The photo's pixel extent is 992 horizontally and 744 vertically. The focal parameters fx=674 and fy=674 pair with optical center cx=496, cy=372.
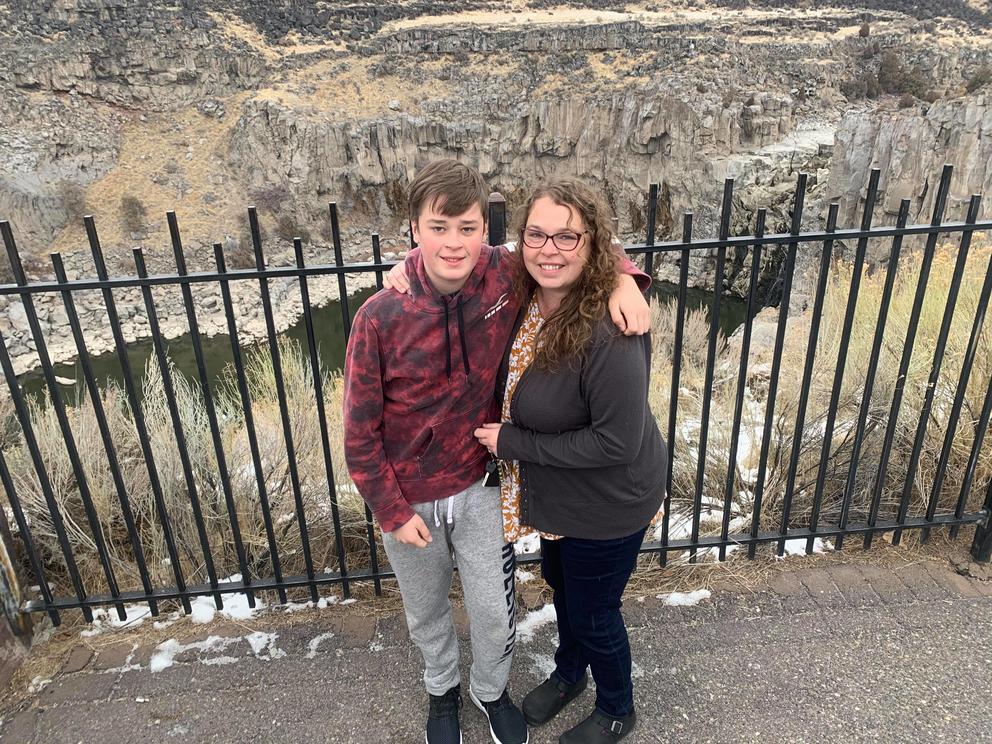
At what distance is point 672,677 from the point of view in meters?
2.37

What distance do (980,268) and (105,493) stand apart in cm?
611

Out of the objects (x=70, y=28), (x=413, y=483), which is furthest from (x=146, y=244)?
(x=413, y=483)

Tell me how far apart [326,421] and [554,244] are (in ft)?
5.09

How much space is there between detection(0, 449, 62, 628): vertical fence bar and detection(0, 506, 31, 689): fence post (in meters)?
0.06

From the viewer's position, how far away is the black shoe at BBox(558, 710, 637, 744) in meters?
2.08

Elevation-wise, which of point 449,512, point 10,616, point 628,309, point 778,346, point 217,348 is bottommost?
point 217,348

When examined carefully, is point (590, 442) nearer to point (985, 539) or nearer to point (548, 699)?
point (548, 699)

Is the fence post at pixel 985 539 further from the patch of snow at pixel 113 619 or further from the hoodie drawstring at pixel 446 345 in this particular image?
the patch of snow at pixel 113 619

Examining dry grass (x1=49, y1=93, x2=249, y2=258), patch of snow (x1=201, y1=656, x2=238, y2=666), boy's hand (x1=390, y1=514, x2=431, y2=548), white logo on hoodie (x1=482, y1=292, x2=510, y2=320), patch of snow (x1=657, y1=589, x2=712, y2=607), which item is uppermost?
white logo on hoodie (x1=482, y1=292, x2=510, y2=320)

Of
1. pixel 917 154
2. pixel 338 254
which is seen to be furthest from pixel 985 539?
pixel 917 154

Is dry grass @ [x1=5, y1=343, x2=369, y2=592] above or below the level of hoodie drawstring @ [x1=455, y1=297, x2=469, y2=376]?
below

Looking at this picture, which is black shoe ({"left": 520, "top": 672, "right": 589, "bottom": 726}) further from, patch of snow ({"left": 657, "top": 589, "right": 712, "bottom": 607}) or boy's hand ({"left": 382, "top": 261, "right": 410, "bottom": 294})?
boy's hand ({"left": 382, "top": 261, "right": 410, "bottom": 294})

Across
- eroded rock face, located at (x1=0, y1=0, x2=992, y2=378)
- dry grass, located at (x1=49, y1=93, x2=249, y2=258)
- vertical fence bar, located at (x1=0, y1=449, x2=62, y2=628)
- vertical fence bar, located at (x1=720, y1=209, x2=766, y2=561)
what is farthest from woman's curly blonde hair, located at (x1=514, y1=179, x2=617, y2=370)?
dry grass, located at (x1=49, y1=93, x2=249, y2=258)

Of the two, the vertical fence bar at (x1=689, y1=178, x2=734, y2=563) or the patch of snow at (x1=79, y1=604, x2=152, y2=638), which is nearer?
the vertical fence bar at (x1=689, y1=178, x2=734, y2=563)
